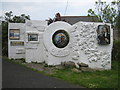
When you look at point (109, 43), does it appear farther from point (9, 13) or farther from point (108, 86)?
point (9, 13)

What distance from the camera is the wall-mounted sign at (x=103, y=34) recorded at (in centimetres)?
1075

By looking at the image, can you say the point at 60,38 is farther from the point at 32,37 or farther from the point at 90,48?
the point at 32,37

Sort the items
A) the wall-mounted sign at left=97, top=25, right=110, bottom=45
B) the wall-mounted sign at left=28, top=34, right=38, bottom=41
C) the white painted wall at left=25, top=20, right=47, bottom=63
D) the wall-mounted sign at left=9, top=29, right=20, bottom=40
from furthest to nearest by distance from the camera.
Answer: the wall-mounted sign at left=9, top=29, right=20, bottom=40 < the wall-mounted sign at left=28, top=34, right=38, bottom=41 < the white painted wall at left=25, top=20, right=47, bottom=63 < the wall-mounted sign at left=97, top=25, right=110, bottom=45

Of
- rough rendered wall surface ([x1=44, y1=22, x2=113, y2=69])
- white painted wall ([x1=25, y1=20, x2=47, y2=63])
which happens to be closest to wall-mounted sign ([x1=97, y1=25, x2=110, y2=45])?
rough rendered wall surface ([x1=44, y1=22, x2=113, y2=69])

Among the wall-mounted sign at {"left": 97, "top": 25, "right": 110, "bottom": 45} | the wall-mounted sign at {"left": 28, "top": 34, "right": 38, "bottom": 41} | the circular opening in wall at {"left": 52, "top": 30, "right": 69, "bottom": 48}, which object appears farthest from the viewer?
the wall-mounted sign at {"left": 28, "top": 34, "right": 38, "bottom": 41}

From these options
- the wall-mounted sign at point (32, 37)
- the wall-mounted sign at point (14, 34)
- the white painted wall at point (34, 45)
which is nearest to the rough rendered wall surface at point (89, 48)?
the white painted wall at point (34, 45)

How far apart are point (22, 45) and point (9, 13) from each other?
9.52m

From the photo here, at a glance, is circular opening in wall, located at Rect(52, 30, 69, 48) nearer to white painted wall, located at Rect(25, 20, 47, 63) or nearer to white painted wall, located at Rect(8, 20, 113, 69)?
white painted wall, located at Rect(8, 20, 113, 69)

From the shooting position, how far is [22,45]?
53.2 ft

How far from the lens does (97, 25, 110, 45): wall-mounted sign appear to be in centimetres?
1075

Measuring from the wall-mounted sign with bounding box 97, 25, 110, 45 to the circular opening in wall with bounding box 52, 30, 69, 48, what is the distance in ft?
7.64

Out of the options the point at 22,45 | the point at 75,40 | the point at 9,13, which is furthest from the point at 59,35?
the point at 9,13

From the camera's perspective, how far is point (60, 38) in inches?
484

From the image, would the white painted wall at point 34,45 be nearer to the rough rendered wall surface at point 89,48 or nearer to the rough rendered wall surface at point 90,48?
the rough rendered wall surface at point 89,48
